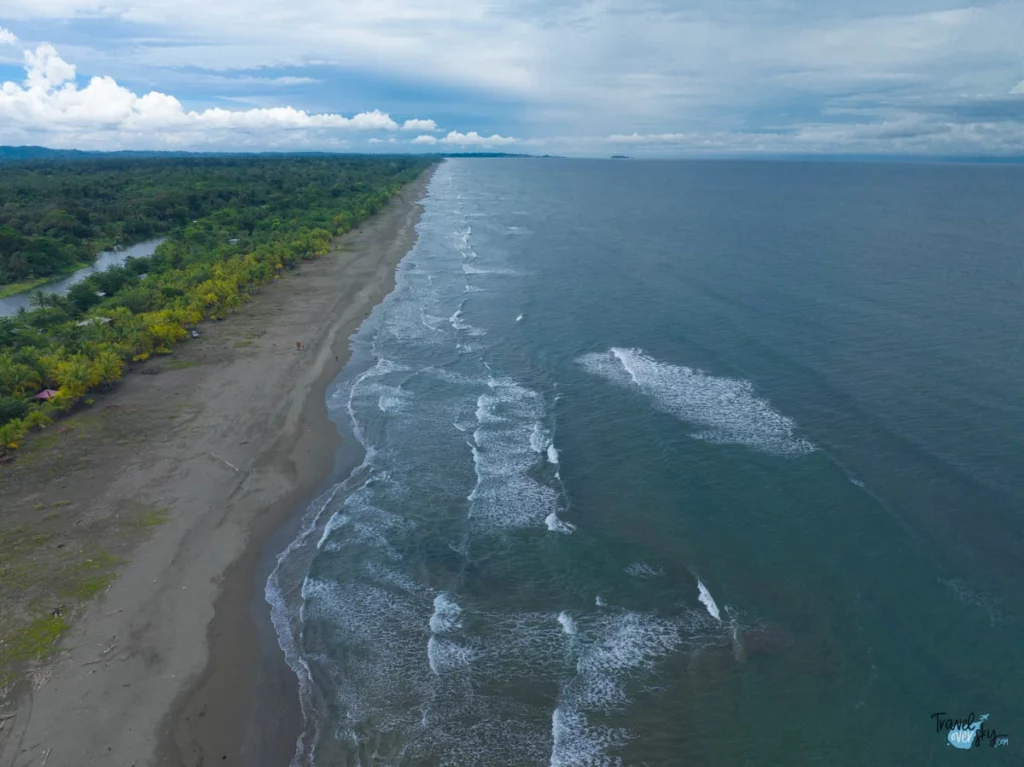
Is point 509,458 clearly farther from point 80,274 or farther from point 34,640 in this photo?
point 80,274

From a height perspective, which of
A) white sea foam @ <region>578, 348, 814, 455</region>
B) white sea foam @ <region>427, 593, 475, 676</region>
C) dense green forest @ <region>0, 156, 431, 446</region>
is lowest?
white sea foam @ <region>427, 593, 475, 676</region>

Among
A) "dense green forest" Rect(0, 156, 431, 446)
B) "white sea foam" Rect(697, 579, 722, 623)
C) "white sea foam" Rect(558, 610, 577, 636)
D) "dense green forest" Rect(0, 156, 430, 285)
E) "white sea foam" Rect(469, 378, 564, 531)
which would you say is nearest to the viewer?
"white sea foam" Rect(558, 610, 577, 636)

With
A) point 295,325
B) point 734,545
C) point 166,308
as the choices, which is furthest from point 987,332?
point 166,308

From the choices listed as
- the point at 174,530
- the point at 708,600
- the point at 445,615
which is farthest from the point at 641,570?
the point at 174,530

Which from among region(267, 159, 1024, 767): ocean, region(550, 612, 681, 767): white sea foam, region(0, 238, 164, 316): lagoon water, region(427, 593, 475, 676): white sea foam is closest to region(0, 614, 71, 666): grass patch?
region(267, 159, 1024, 767): ocean

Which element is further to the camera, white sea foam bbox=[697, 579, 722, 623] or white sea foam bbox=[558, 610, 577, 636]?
white sea foam bbox=[697, 579, 722, 623]

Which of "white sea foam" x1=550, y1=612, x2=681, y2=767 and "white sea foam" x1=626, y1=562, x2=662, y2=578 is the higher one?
"white sea foam" x1=626, y1=562, x2=662, y2=578

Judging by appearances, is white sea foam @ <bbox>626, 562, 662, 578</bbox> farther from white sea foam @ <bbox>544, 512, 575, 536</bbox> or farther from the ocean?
white sea foam @ <bbox>544, 512, 575, 536</bbox>
